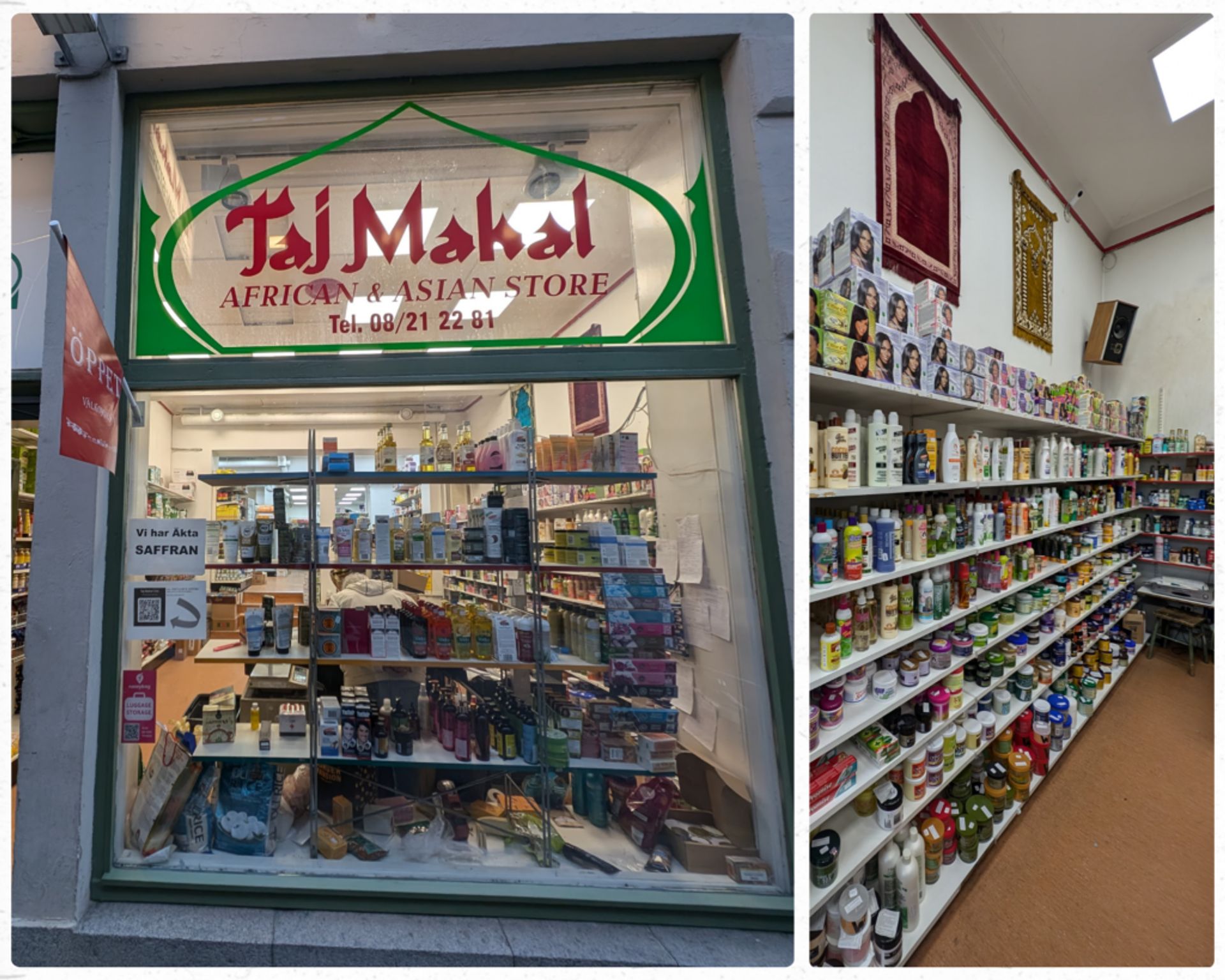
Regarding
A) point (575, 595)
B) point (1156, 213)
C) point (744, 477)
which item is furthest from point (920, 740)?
point (1156, 213)

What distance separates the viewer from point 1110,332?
223 inches

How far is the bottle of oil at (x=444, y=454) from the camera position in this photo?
7.69 feet

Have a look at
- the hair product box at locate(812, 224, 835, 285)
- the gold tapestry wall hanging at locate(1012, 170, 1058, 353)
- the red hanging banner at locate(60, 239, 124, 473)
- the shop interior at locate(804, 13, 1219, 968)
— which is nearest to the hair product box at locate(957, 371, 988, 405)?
the shop interior at locate(804, 13, 1219, 968)

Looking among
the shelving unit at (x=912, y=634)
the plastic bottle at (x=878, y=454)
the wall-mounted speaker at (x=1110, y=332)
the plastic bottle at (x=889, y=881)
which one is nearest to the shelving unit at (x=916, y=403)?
the plastic bottle at (x=878, y=454)

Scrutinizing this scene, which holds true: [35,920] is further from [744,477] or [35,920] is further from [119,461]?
[744,477]

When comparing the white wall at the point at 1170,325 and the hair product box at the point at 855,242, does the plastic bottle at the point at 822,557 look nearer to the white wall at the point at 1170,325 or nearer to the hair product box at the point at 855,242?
the hair product box at the point at 855,242

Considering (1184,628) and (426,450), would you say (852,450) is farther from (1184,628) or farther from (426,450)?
(1184,628)

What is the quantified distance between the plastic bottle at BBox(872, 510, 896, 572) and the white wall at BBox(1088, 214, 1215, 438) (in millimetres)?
5853

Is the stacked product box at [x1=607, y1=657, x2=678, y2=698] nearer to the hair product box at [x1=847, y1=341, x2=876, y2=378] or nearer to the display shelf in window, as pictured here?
the display shelf in window

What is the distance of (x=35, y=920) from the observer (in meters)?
1.89

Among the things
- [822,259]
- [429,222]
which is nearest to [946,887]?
[822,259]

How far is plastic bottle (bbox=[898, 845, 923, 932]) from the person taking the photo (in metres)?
2.28

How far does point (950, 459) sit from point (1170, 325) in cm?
561

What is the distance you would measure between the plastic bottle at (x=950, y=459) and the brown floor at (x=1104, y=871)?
1.88 meters
